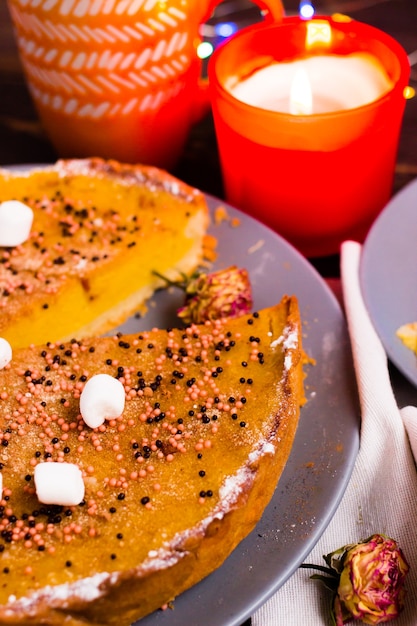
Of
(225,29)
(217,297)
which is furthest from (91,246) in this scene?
(225,29)

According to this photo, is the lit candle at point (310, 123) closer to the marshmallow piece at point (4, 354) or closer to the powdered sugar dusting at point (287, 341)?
the powdered sugar dusting at point (287, 341)

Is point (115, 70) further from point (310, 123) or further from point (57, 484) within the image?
point (57, 484)

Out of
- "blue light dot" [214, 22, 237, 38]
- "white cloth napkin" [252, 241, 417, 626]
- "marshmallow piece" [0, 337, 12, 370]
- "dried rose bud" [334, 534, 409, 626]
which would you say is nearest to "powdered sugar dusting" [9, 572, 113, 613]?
"white cloth napkin" [252, 241, 417, 626]

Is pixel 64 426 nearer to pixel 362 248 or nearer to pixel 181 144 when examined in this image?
pixel 362 248

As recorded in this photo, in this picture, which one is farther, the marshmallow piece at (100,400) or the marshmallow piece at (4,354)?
the marshmallow piece at (4,354)

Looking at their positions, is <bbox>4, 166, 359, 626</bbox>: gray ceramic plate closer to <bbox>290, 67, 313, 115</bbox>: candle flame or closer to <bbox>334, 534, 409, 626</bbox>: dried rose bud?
<bbox>334, 534, 409, 626</bbox>: dried rose bud

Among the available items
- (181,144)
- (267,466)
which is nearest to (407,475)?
(267,466)

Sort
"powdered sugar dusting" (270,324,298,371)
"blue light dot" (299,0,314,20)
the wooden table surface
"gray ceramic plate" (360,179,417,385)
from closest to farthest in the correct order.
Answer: "powdered sugar dusting" (270,324,298,371), "gray ceramic plate" (360,179,417,385), the wooden table surface, "blue light dot" (299,0,314,20)

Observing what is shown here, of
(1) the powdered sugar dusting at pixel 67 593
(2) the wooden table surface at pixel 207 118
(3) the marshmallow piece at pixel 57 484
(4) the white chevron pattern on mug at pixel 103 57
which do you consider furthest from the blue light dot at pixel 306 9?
(1) the powdered sugar dusting at pixel 67 593

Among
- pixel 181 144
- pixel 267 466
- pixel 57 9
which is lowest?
pixel 267 466
